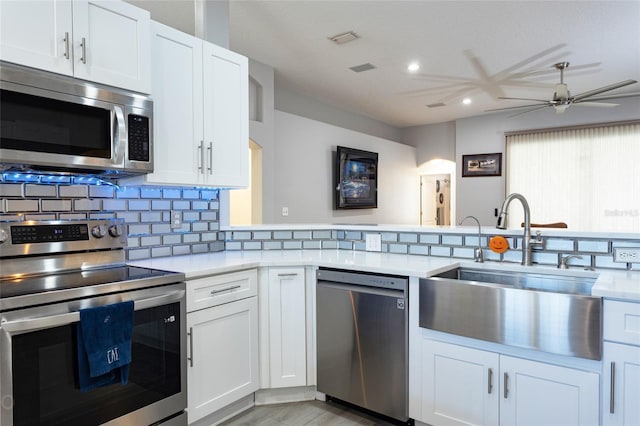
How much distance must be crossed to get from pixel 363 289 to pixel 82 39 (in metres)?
1.90

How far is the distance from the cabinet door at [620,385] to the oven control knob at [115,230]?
2.42 metres

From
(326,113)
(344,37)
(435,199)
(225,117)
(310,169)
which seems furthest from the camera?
(435,199)

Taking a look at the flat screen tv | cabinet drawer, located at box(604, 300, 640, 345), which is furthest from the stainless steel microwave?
the flat screen tv

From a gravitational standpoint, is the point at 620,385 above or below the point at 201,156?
below

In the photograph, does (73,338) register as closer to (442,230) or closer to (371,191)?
(442,230)

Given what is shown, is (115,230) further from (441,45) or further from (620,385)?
(441,45)

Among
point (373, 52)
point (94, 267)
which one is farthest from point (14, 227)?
point (373, 52)

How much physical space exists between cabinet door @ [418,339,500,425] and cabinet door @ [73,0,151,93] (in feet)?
6.82

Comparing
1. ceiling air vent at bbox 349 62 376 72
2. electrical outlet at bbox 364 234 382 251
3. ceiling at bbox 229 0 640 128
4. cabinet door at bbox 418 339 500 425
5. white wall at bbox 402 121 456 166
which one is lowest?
cabinet door at bbox 418 339 500 425

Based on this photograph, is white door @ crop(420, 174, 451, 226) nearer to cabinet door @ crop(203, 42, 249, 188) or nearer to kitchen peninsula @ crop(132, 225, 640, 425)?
kitchen peninsula @ crop(132, 225, 640, 425)

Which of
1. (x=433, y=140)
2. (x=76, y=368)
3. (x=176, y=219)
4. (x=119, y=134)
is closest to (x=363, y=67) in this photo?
(x=176, y=219)

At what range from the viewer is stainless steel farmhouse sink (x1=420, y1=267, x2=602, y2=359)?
5.13 feet

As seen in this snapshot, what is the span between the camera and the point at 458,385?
1.90 metres

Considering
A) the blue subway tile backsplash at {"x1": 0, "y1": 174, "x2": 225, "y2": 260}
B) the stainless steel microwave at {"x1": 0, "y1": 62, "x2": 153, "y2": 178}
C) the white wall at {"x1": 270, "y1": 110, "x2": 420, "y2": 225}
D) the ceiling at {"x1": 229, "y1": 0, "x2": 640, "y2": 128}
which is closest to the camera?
the stainless steel microwave at {"x1": 0, "y1": 62, "x2": 153, "y2": 178}
